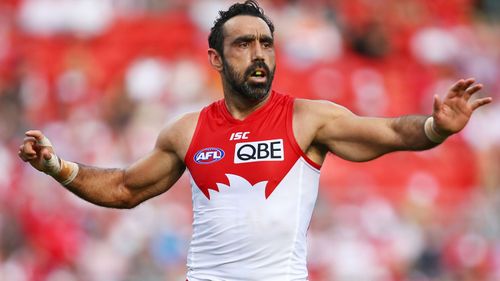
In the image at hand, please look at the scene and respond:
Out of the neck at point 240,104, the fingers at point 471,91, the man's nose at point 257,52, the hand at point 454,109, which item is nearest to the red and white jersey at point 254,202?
the neck at point 240,104

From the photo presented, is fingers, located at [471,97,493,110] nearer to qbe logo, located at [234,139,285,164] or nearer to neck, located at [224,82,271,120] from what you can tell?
qbe logo, located at [234,139,285,164]

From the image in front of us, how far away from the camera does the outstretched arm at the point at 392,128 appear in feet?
19.9

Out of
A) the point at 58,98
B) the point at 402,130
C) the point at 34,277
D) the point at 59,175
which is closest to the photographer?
the point at 402,130

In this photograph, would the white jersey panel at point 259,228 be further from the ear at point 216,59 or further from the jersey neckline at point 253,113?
the ear at point 216,59

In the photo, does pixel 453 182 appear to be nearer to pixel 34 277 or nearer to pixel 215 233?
pixel 34 277

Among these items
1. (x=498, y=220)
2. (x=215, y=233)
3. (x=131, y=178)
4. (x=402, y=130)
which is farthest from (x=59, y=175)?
(x=498, y=220)

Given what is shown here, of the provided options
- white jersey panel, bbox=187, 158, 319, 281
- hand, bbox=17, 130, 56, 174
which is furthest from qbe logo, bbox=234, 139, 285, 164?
hand, bbox=17, 130, 56, 174

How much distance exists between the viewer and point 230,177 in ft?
22.0

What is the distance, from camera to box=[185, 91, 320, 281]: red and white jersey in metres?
6.58

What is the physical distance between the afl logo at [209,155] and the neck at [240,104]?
296mm

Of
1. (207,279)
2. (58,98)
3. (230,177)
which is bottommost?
(207,279)

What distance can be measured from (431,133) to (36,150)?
246cm

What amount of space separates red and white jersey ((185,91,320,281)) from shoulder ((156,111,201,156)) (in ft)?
0.74

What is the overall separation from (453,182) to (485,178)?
406 millimetres
